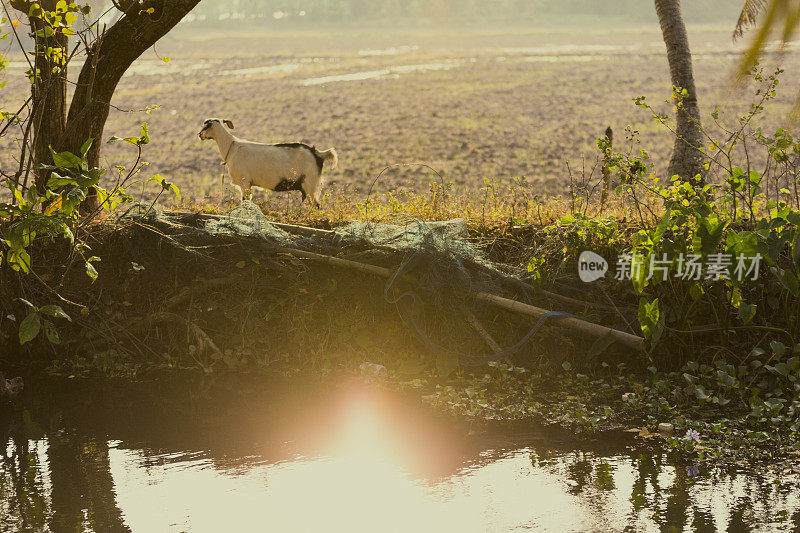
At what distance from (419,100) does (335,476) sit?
3465 cm

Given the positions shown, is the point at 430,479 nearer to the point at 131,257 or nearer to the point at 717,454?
the point at 717,454

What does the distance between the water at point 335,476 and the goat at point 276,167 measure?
236 inches

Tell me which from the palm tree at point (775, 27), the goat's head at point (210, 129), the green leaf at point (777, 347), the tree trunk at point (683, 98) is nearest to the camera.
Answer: the palm tree at point (775, 27)

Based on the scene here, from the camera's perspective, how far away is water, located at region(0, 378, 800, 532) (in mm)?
5555

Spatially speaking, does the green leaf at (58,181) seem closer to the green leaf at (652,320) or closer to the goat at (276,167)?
the green leaf at (652,320)

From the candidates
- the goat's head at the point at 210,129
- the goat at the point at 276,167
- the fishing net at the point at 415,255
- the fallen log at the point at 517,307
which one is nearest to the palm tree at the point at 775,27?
the fallen log at the point at 517,307

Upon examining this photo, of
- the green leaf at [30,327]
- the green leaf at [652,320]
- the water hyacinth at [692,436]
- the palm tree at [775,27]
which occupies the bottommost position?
the water hyacinth at [692,436]

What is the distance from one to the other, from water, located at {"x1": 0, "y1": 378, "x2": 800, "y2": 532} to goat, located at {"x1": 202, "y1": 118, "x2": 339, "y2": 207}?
19.6 feet

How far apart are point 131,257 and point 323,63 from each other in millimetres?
43864

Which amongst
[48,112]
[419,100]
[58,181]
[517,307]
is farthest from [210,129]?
[419,100]

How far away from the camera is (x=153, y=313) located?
962 cm

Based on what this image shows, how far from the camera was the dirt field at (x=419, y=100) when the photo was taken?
27.9 metres

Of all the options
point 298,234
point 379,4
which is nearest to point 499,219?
point 298,234

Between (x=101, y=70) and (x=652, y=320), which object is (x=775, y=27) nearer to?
(x=652, y=320)
